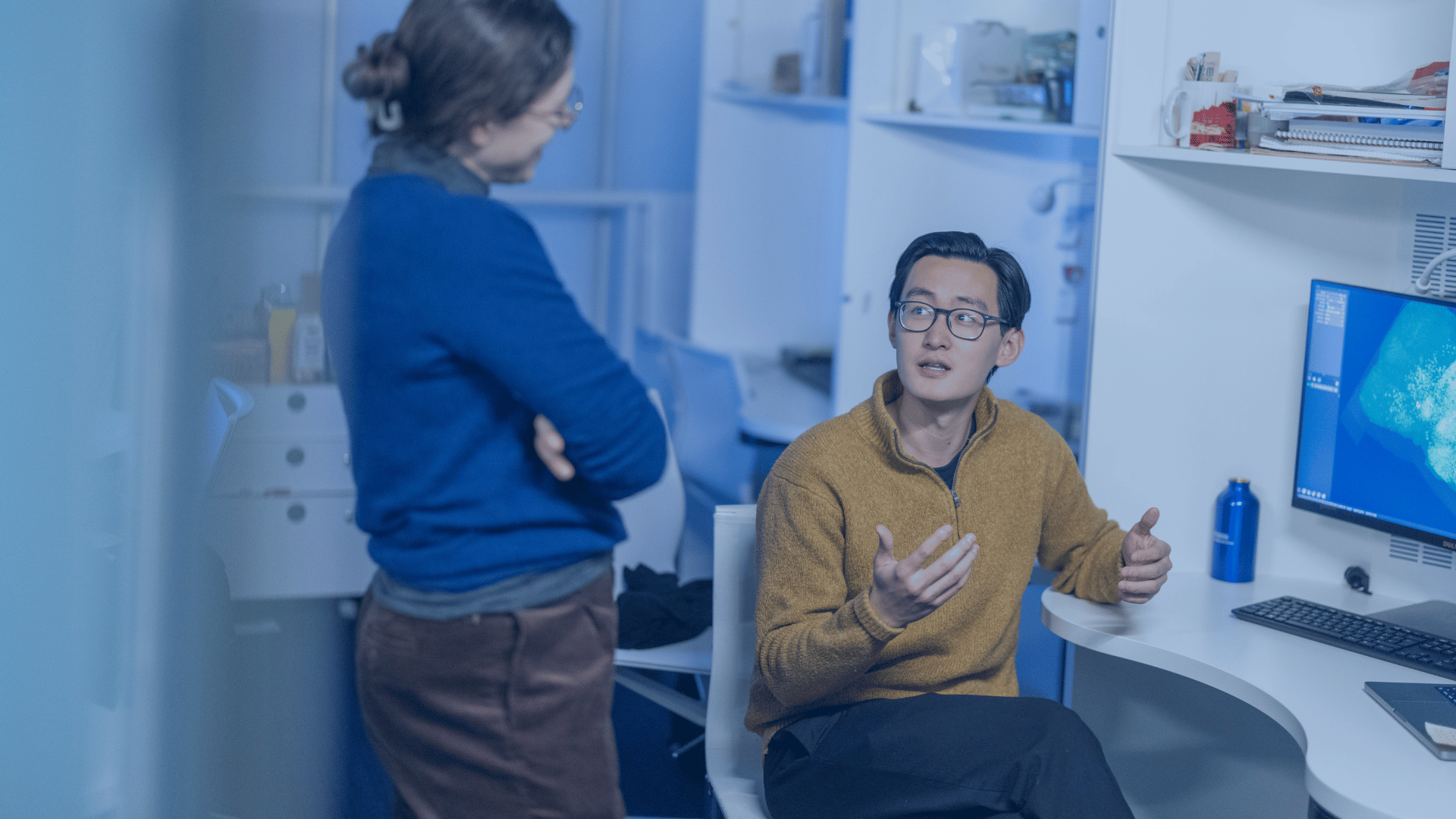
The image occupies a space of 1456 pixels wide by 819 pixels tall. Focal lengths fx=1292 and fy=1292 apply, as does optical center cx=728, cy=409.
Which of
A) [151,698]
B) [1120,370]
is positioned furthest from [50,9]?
[1120,370]

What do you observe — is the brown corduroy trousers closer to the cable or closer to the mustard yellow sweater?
the mustard yellow sweater

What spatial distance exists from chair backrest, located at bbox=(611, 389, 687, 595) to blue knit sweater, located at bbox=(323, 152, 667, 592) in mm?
1524

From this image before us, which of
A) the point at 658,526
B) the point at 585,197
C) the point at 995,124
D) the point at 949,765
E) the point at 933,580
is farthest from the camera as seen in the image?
the point at 585,197

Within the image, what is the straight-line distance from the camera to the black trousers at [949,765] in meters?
1.53

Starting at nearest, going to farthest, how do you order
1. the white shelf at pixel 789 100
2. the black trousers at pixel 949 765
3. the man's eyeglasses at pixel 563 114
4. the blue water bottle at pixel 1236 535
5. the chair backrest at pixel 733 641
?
1. the man's eyeglasses at pixel 563 114
2. the black trousers at pixel 949 765
3. the chair backrest at pixel 733 641
4. the blue water bottle at pixel 1236 535
5. the white shelf at pixel 789 100

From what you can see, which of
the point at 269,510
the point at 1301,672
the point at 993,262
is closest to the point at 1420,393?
the point at 1301,672

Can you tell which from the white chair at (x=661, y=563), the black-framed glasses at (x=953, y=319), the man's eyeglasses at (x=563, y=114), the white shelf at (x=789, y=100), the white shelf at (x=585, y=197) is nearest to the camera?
the man's eyeglasses at (x=563, y=114)

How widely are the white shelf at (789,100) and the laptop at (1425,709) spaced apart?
1830mm

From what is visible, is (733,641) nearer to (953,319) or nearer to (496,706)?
(953,319)

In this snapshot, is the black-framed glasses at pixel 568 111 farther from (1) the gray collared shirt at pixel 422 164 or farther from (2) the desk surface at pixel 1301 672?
(2) the desk surface at pixel 1301 672

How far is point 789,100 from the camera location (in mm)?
3254

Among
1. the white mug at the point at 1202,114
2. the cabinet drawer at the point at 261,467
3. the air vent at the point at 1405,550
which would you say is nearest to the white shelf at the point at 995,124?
the white mug at the point at 1202,114

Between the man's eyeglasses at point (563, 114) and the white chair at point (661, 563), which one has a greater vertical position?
the man's eyeglasses at point (563, 114)

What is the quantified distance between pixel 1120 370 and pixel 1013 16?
1.13m
